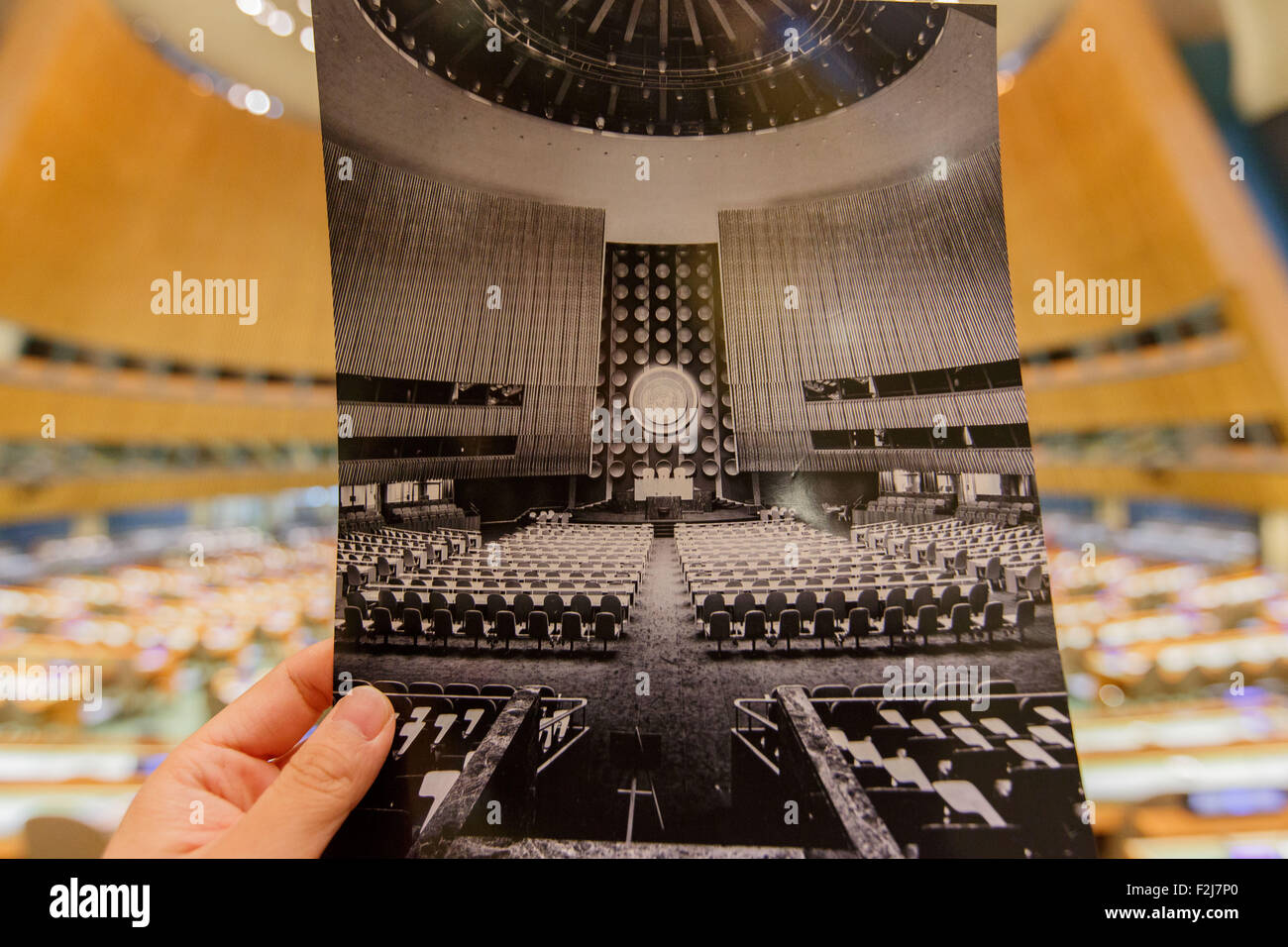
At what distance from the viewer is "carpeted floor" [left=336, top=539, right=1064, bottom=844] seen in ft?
4.62

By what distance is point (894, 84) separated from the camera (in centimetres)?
151

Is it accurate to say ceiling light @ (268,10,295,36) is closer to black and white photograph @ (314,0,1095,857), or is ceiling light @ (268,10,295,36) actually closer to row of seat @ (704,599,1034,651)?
black and white photograph @ (314,0,1095,857)

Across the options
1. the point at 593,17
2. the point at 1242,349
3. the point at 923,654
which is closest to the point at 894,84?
the point at 593,17

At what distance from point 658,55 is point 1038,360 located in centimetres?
146

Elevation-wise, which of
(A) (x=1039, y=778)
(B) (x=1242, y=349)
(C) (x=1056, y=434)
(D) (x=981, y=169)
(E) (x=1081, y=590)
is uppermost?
(D) (x=981, y=169)

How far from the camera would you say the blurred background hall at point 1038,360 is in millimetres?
1661

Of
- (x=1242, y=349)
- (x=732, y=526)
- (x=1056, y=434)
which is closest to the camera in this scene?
(x=732, y=526)

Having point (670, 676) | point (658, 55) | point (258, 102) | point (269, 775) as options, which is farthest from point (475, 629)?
point (258, 102)

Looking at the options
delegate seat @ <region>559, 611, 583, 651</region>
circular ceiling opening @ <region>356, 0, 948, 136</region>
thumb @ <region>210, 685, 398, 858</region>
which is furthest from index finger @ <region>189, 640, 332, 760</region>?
circular ceiling opening @ <region>356, 0, 948, 136</region>

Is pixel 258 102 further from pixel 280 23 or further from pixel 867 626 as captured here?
pixel 867 626

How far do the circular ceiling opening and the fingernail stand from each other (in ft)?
5.46

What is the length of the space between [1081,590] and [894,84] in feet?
5.43

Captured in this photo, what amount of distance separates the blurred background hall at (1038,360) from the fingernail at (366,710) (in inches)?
19.1
